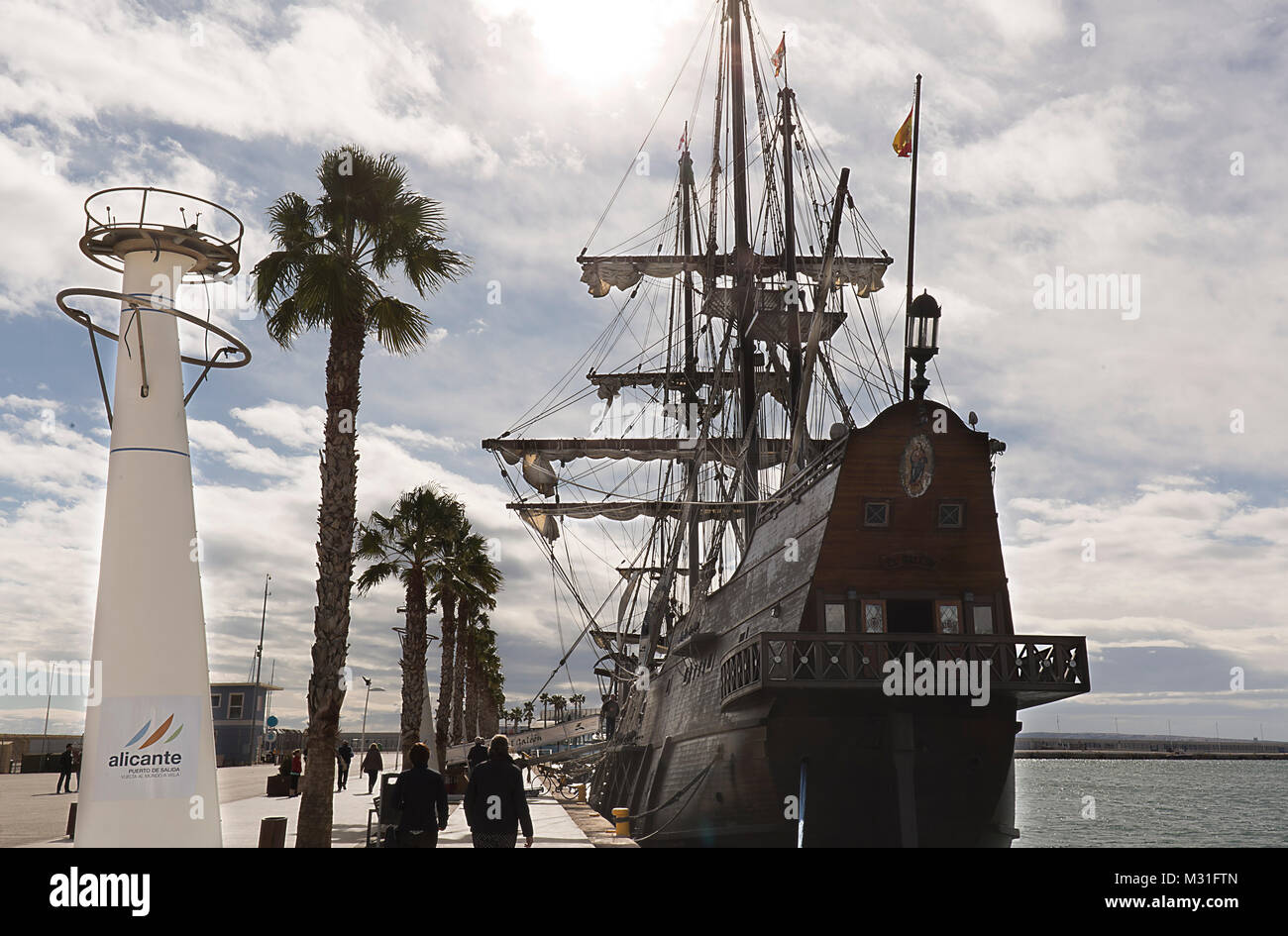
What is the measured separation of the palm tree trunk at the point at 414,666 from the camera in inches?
1152

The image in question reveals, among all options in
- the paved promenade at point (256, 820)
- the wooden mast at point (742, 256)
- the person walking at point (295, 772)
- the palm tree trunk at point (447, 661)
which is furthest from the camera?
the palm tree trunk at point (447, 661)

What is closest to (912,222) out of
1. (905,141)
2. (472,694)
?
(905,141)

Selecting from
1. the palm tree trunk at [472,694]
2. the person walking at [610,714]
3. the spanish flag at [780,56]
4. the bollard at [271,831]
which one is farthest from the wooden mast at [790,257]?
the palm tree trunk at [472,694]

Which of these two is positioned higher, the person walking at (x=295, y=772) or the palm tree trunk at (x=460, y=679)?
the palm tree trunk at (x=460, y=679)

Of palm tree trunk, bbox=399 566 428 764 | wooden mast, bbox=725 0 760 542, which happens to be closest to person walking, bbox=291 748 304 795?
palm tree trunk, bbox=399 566 428 764

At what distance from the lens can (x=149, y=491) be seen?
1031cm

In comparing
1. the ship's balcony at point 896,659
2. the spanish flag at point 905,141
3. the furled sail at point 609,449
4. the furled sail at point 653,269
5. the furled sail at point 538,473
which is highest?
the furled sail at point 653,269

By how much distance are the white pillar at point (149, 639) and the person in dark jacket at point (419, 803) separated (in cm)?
185

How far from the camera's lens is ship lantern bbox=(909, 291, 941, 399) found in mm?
19781

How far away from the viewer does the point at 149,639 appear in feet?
32.9

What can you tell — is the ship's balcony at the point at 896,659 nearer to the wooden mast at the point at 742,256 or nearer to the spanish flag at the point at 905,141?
the spanish flag at the point at 905,141
